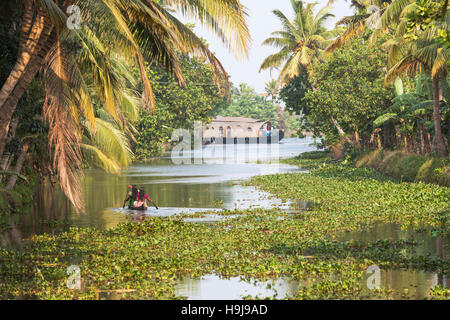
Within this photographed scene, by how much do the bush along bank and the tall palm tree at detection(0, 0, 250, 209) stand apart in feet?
43.5

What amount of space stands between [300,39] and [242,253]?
41643 mm

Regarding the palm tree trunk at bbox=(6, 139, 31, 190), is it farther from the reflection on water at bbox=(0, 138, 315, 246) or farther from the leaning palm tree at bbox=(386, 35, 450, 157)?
the leaning palm tree at bbox=(386, 35, 450, 157)

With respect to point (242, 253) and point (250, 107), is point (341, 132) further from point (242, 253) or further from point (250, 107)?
point (250, 107)

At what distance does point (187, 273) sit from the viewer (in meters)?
12.0

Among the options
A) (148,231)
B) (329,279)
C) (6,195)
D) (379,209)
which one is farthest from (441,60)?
(6,195)

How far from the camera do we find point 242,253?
44.7ft

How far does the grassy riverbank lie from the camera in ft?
35.6

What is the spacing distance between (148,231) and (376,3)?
1021 inches

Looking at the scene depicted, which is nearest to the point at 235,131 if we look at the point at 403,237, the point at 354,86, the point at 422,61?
the point at 354,86

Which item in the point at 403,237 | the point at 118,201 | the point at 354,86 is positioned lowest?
the point at 403,237

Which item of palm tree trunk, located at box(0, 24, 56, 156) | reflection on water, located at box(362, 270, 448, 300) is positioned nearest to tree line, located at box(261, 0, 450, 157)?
reflection on water, located at box(362, 270, 448, 300)

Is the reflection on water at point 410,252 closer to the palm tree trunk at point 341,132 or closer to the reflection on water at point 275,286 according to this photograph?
the reflection on water at point 275,286

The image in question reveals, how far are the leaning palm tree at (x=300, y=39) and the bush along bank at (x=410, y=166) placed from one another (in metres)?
13.4

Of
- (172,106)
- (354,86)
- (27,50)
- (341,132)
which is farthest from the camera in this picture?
(172,106)
